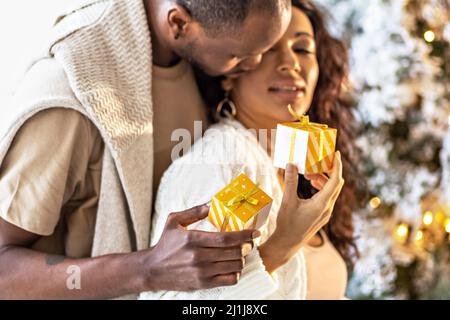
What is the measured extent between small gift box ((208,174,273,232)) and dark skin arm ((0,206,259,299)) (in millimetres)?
19

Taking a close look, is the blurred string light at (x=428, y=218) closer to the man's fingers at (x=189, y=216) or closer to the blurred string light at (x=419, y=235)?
the blurred string light at (x=419, y=235)

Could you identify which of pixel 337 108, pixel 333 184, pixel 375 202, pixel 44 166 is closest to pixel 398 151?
pixel 375 202

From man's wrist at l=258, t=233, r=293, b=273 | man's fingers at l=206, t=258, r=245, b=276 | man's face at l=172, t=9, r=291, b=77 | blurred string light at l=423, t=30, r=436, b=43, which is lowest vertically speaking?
man's wrist at l=258, t=233, r=293, b=273

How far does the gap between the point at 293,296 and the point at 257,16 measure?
0.53 metres

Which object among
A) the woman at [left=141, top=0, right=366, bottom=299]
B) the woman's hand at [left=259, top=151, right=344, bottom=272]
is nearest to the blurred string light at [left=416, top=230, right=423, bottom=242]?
the woman at [left=141, top=0, right=366, bottom=299]

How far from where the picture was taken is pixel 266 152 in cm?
127

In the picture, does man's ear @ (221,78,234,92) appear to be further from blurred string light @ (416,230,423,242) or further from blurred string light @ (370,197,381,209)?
blurred string light @ (416,230,423,242)

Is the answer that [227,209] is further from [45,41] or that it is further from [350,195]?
[350,195]

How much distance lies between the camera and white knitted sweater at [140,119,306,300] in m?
1.06

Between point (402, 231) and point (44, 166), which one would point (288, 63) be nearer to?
point (44, 166)

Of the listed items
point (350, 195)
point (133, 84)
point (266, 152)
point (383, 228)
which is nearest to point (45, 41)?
point (133, 84)

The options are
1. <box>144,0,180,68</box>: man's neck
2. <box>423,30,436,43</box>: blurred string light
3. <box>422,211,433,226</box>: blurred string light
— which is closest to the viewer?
<box>144,0,180,68</box>: man's neck

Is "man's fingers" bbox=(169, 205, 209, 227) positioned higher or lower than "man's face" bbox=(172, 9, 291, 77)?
lower

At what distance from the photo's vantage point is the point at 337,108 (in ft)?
4.98
